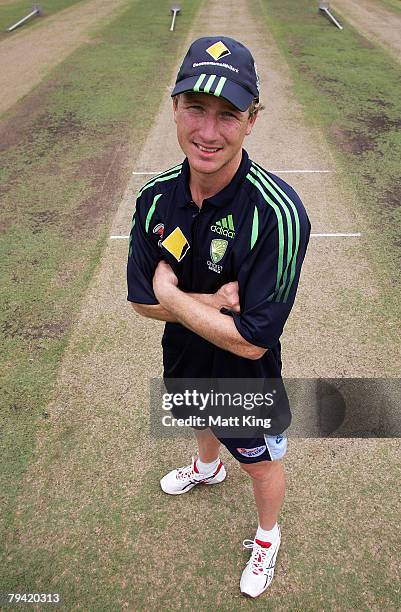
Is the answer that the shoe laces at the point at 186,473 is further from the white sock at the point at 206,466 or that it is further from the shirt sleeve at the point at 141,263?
the shirt sleeve at the point at 141,263

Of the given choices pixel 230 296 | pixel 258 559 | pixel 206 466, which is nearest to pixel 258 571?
pixel 258 559

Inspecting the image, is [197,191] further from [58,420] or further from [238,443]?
[58,420]

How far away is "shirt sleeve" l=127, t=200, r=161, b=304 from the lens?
235cm

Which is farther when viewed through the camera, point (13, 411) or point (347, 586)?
point (13, 411)

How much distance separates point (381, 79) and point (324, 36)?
5082mm

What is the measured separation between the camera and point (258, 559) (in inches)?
113

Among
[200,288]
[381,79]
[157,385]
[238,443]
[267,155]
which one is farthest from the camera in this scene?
[381,79]

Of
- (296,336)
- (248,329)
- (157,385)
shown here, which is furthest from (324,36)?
(248,329)

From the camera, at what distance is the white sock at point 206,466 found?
10.9 ft

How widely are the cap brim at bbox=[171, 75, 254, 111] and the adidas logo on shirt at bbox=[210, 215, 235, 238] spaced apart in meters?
0.46

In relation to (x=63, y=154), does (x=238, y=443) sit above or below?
above

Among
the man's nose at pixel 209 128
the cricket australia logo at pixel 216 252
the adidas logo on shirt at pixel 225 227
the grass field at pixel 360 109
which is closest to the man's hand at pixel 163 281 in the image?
the cricket australia logo at pixel 216 252

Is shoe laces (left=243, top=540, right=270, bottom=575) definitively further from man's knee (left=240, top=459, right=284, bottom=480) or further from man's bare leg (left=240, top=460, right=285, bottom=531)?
man's knee (left=240, top=459, right=284, bottom=480)

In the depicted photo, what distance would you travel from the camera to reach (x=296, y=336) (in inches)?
183
